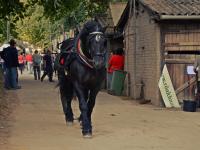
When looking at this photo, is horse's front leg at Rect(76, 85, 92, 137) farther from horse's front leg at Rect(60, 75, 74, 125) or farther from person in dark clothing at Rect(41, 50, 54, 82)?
person in dark clothing at Rect(41, 50, 54, 82)

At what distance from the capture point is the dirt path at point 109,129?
9641 millimetres

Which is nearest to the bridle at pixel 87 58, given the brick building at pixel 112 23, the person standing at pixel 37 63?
the brick building at pixel 112 23

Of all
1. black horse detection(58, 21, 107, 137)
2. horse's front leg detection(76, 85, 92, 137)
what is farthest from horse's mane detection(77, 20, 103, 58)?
horse's front leg detection(76, 85, 92, 137)

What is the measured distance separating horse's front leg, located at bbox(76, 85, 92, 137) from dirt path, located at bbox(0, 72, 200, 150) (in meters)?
0.17

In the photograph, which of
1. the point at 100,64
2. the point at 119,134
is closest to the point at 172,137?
the point at 119,134

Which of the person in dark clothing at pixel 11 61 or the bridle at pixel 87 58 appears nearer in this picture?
the bridle at pixel 87 58

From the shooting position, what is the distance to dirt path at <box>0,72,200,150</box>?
964 cm

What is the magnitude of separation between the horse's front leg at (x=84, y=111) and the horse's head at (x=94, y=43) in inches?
27.4

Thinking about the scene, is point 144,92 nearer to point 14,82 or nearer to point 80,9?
point 14,82

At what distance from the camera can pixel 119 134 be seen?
10.8 meters

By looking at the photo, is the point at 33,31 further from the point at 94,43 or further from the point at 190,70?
the point at 94,43

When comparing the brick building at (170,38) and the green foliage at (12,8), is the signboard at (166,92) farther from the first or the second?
the green foliage at (12,8)

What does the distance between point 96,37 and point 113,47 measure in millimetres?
15118

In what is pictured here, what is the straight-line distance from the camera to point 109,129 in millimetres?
11492
